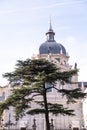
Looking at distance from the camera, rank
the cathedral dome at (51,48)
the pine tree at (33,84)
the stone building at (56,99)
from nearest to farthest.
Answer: the pine tree at (33,84)
the stone building at (56,99)
the cathedral dome at (51,48)

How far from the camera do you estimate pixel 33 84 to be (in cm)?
2672

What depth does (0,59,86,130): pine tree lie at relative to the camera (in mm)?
26656

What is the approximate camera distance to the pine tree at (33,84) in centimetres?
2666

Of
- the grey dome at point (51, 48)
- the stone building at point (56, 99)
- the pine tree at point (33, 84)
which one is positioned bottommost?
the pine tree at point (33, 84)

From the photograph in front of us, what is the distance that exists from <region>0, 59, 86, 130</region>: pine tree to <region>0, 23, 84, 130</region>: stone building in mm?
17544

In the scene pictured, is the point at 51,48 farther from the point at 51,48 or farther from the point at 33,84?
the point at 33,84

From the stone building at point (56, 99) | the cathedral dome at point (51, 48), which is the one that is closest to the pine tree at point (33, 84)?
the stone building at point (56, 99)

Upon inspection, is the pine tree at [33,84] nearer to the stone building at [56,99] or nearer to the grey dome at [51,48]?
the stone building at [56,99]

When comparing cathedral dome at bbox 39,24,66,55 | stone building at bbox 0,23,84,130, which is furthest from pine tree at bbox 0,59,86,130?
cathedral dome at bbox 39,24,66,55

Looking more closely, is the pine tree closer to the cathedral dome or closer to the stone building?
the stone building

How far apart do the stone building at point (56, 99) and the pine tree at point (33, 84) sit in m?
17.5

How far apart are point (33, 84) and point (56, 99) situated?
110ft

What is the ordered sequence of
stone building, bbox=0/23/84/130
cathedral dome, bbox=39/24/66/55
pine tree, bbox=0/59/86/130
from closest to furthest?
pine tree, bbox=0/59/86/130
stone building, bbox=0/23/84/130
cathedral dome, bbox=39/24/66/55

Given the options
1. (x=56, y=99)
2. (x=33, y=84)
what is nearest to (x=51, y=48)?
(x=56, y=99)
